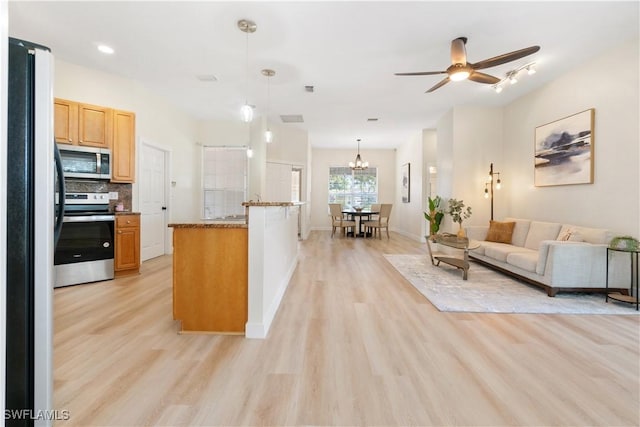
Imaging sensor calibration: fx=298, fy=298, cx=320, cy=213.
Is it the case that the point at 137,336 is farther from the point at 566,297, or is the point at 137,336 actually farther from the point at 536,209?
the point at 536,209

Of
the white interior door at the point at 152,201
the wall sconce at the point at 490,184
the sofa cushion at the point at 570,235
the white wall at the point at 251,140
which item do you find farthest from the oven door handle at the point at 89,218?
the wall sconce at the point at 490,184

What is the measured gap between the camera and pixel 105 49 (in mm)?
3615

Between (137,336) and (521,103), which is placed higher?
(521,103)

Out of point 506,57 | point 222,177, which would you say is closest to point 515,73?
point 506,57

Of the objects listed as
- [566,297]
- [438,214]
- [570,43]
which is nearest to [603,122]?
[570,43]

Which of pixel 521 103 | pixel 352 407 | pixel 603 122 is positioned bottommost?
pixel 352 407

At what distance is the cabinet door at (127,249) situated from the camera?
3.97 meters

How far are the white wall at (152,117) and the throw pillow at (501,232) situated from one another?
5741 millimetres

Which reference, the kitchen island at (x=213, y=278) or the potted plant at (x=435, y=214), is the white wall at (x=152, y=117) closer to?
the kitchen island at (x=213, y=278)

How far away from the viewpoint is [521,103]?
Result: 5141mm

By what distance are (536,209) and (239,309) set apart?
491cm

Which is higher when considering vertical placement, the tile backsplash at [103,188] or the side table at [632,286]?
the tile backsplash at [103,188]

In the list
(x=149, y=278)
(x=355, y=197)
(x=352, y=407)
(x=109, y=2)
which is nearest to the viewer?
(x=352, y=407)

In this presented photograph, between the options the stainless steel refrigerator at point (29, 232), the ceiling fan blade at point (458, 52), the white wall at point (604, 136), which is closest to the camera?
the stainless steel refrigerator at point (29, 232)
